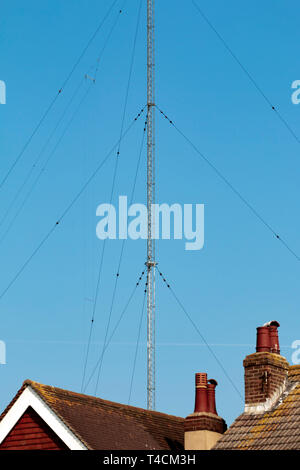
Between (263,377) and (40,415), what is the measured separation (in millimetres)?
6754

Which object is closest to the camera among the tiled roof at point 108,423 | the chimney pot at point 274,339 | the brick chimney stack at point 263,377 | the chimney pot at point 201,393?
the brick chimney stack at point 263,377

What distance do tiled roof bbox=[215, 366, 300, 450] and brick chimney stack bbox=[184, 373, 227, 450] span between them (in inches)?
66.0

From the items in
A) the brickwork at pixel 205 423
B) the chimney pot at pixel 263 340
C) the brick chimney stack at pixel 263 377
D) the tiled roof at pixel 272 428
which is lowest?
the tiled roof at pixel 272 428

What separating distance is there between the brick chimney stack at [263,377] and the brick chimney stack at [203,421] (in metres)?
1.82

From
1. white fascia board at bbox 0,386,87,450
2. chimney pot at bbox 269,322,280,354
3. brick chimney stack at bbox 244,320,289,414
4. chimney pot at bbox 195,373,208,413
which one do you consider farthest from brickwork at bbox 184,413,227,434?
→ white fascia board at bbox 0,386,87,450

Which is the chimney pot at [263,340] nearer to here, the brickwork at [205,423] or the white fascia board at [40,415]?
the brickwork at [205,423]

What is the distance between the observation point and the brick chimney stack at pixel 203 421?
28922mm

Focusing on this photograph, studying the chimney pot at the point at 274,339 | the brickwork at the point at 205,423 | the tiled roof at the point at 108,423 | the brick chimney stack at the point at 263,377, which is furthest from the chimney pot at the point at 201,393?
the chimney pot at the point at 274,339

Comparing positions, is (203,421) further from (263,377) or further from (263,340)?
(263,340)

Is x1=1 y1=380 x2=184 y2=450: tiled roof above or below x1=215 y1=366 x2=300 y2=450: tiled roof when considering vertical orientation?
above

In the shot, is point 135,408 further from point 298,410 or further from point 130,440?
point 298,410

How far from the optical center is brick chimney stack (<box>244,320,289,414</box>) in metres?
27.5

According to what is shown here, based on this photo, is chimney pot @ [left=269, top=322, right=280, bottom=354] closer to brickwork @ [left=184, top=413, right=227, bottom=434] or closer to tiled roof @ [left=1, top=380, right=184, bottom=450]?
brickwork @ [left=184, top=413, right=227, bottom=434]
